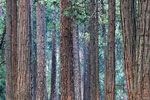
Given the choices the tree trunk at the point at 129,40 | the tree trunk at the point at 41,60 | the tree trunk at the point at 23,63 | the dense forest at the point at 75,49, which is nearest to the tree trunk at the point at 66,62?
the dense forest at the point at 75,49

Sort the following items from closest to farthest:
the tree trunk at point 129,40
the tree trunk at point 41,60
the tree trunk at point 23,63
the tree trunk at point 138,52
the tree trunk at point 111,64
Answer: the tree trunk at point 138,52 → the tree trunk at point 129,40 → the tree trunk at point 23,63 → the tree trunk at point 111,64 → the tree trunk at point 41,60

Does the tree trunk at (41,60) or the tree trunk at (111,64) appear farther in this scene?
the tree trunk at (41,60)

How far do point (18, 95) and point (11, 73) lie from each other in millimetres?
1867

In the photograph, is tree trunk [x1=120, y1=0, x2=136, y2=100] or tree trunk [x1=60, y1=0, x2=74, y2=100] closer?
tree trunk [x1=120, y1=0, x2=136, y2=100]

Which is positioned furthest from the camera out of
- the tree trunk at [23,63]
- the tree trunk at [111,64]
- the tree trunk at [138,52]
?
the tree trunk at [111,64]

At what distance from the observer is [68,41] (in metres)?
10.0

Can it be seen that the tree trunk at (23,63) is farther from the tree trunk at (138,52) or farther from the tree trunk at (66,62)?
the tree trunk at (138,52)

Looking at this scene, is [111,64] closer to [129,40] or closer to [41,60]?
[129,40]

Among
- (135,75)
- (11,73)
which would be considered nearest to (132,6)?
(135,75)

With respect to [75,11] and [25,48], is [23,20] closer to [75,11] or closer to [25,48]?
[25,48]

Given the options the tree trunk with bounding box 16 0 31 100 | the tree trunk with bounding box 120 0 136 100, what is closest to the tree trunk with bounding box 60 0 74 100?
the tree trunk with bounding box 16 0 31 100

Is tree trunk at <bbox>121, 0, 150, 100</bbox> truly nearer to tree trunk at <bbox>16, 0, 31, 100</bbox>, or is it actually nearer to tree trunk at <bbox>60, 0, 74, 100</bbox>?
tree trunk at <bbox>60, 0, 74, 100</bbox>

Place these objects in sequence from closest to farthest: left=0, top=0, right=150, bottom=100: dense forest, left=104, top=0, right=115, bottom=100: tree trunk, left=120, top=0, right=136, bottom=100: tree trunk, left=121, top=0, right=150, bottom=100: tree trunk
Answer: left=121, top=0, right=150, bottom=100: tree trunk, left=0, top=0, right=150, bottom=100: dense forest, left=120, top=0, right=136, bottom=100: tree trunk, left=104, top=0, right=115, bottom=100: tree trunk

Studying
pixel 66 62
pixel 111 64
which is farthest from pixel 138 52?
pixel 111 64
